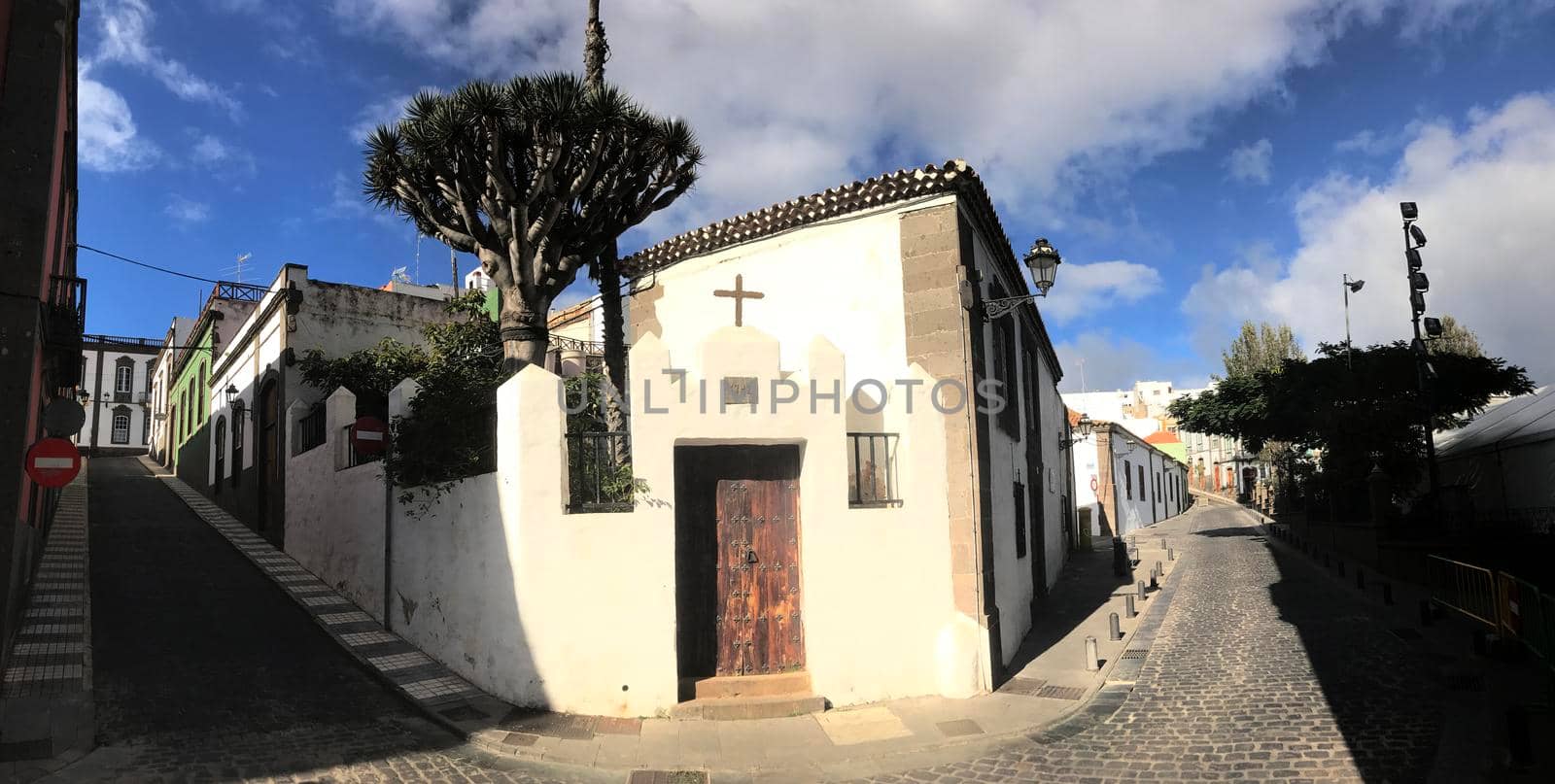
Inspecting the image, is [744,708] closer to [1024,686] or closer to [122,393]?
[1024,686]

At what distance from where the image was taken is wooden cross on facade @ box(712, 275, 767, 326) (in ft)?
34.5

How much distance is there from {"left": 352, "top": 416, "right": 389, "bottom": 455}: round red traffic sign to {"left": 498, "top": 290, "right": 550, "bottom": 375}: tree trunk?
223cm

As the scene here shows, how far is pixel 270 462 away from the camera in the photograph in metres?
17.5

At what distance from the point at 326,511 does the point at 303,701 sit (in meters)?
6.23

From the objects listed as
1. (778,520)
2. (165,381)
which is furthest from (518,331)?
(165,381)

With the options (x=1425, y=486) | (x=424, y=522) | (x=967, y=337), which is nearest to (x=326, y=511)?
(x=424, y=522)

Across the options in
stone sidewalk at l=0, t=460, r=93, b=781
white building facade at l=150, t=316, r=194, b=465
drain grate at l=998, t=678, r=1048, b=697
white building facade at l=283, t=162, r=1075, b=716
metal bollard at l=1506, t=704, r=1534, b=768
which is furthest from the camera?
white building facade at l=150, t=316, r=194, b=465

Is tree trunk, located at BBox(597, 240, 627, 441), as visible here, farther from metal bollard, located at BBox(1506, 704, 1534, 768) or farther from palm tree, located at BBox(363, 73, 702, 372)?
metal bollard, located at BBox(1506, 704, 1534, 768)

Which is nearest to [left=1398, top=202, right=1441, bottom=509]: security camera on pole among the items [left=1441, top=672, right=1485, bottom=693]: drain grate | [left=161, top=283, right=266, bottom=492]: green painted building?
[left=1441, top=672, right=1485, bottom=693]: drain grate

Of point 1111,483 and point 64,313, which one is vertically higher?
point 64,313

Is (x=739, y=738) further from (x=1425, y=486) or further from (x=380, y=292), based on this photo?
(x=1425, y=486)

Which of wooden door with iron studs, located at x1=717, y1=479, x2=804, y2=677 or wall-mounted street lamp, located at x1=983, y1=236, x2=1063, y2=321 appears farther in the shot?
wall-mounted street lamp, located at x1=983, y1=236, x2=1063, y2=321

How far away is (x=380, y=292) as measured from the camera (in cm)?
1791

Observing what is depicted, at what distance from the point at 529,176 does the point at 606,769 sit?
27.1ft
